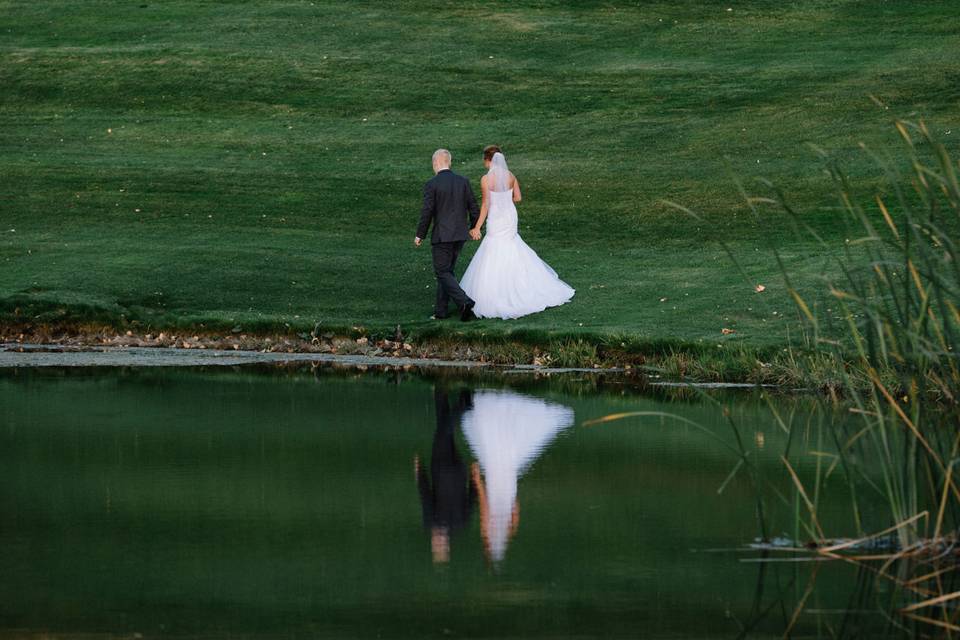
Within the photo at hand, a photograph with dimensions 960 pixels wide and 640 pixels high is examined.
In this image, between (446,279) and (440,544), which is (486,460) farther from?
(446,279)

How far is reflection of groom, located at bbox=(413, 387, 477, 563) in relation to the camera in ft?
31.2

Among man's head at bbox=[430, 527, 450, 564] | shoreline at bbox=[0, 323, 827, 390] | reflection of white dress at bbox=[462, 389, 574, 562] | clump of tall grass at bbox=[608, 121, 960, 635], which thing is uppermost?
clump of tall grass at bbox=[608, 121, 960, 635]

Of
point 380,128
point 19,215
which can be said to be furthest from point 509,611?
point 380,128

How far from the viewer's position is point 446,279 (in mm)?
21375

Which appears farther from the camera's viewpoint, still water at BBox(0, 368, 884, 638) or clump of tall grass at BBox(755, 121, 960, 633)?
clump of tall grass at BBox(755, 121, 960, 633)

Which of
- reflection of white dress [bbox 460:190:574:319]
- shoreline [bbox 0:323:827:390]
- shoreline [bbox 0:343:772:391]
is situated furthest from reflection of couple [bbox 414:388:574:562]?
reflection of white dress [bbox 460:190:574:319]

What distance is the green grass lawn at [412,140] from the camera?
22969 mm

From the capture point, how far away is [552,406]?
1536 cm

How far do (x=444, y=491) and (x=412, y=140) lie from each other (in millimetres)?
22937

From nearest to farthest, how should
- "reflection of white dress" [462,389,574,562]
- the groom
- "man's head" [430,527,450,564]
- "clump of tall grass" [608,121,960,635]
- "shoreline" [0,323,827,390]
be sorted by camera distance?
"clump of tall grass" [608,121,960,635] → "man's head" [430,527,450,564] → "reflection of white dress" [462,389,574,562] → "shoreline" [0,323,827,390] → the groom

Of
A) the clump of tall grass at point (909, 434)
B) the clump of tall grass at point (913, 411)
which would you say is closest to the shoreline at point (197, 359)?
the clump of tall grass at point (909, 434)

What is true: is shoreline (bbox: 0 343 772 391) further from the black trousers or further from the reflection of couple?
the reflection of couple

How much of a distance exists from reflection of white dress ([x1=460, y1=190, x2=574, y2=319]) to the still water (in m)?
5.12

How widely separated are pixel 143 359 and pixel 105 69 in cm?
2022
